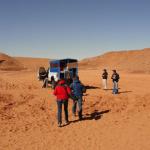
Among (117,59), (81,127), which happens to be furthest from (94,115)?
(117,59)

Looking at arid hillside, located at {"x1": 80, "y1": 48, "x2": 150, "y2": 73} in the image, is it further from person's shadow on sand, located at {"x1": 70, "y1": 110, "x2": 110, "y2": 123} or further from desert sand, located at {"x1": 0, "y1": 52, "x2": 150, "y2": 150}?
person's shadow on sand, located at {"x1": 70, "y1": 110, "x2": 110, "y2": 123}

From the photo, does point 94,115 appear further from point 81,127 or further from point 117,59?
point 117,59

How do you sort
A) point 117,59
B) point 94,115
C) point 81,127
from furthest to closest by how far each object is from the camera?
point 117,59, point 94,115, point 81,127

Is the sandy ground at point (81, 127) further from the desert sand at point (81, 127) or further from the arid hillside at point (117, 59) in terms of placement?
the arid hillside at point (117, 59)

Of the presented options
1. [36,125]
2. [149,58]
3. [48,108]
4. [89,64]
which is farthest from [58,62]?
[89,64]

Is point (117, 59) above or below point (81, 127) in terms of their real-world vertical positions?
above

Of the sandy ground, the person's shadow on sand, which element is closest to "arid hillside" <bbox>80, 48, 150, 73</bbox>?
the sandy ground

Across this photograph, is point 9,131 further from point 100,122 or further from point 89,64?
point 89,64

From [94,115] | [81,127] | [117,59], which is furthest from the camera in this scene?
[117,59]

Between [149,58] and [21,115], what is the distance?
7865cm

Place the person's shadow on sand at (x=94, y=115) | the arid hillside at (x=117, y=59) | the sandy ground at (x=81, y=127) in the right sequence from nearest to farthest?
the sandy ground at (x=81, y=127)
the person's shadow on sand at (x=94, y=115)
the arid hillside at (x=117, y=59)

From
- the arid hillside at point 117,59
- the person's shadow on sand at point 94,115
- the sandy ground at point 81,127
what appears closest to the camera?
the sandy ground at point 81,127

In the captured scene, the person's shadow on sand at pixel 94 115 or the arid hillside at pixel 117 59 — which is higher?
the arid hillside at pixel 117 59

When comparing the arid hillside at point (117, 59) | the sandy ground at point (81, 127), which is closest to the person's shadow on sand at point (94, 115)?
the sandy ground at point (81, 127)
